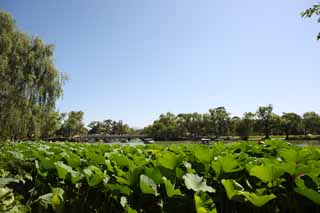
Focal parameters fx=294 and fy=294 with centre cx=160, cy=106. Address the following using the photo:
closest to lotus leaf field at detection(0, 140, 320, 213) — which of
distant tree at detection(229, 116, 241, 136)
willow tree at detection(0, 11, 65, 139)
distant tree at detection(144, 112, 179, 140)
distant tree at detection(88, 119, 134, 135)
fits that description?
willow tree at detection(0, 11, 65, 139)

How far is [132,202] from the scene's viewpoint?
7.86 ft

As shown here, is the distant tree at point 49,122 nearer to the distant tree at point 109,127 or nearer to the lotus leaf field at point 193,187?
the lotus leaf field at point 193,187

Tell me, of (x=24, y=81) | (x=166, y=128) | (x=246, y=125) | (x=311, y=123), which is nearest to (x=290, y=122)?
(x=311, y=123)

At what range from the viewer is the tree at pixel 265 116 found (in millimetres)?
75938

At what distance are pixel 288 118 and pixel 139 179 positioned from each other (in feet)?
273

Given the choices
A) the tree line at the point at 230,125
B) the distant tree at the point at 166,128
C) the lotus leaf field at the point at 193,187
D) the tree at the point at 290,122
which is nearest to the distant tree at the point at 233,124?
the tree line at the point at 230,125

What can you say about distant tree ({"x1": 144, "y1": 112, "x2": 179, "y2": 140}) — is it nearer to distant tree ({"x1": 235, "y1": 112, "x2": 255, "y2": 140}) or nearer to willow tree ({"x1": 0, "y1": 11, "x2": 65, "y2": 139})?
distant tree ({"x1": 235, "y1": 112, "x2": 255, "y2": 140})

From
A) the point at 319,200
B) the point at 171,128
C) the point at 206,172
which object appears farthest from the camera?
the point at 171,128

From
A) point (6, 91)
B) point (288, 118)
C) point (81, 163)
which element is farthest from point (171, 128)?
point (81, 163)

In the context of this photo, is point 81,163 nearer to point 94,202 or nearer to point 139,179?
point 94,202

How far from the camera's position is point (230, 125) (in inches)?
3334

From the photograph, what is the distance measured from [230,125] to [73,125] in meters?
48.4

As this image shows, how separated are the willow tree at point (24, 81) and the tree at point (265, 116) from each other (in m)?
64.1

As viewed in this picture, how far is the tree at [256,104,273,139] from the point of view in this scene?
249ft
